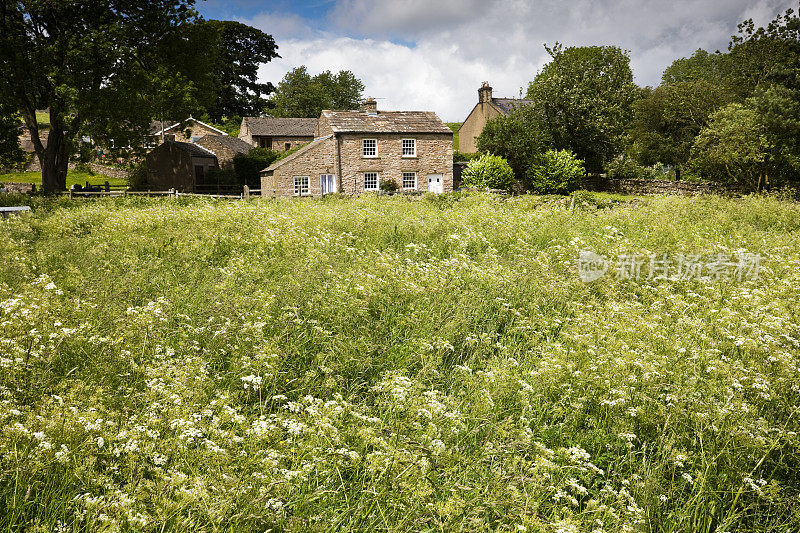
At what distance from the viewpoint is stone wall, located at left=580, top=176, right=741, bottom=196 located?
30.1m

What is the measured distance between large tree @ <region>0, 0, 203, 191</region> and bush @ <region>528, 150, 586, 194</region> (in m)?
23.9

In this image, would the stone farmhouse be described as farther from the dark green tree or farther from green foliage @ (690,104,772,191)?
the dark green tree

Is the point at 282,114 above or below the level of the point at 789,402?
above

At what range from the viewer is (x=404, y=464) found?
313cm

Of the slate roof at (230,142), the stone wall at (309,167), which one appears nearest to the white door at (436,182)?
the stone wall at (309,167)

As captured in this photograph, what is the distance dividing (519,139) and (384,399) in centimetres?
3462

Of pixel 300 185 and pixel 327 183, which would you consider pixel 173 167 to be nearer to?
pixel 300 185

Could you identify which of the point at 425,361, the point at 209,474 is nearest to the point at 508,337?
the point at 425,361

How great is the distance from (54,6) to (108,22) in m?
2.33

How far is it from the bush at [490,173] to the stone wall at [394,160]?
5.00 meters

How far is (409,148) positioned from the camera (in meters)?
37.7

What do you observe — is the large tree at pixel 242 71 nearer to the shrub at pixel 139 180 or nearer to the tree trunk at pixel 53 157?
the shrub at pixel 139 180

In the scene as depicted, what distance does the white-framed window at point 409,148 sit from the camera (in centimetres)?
3750

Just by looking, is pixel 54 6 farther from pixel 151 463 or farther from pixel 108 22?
pixel 151 463
